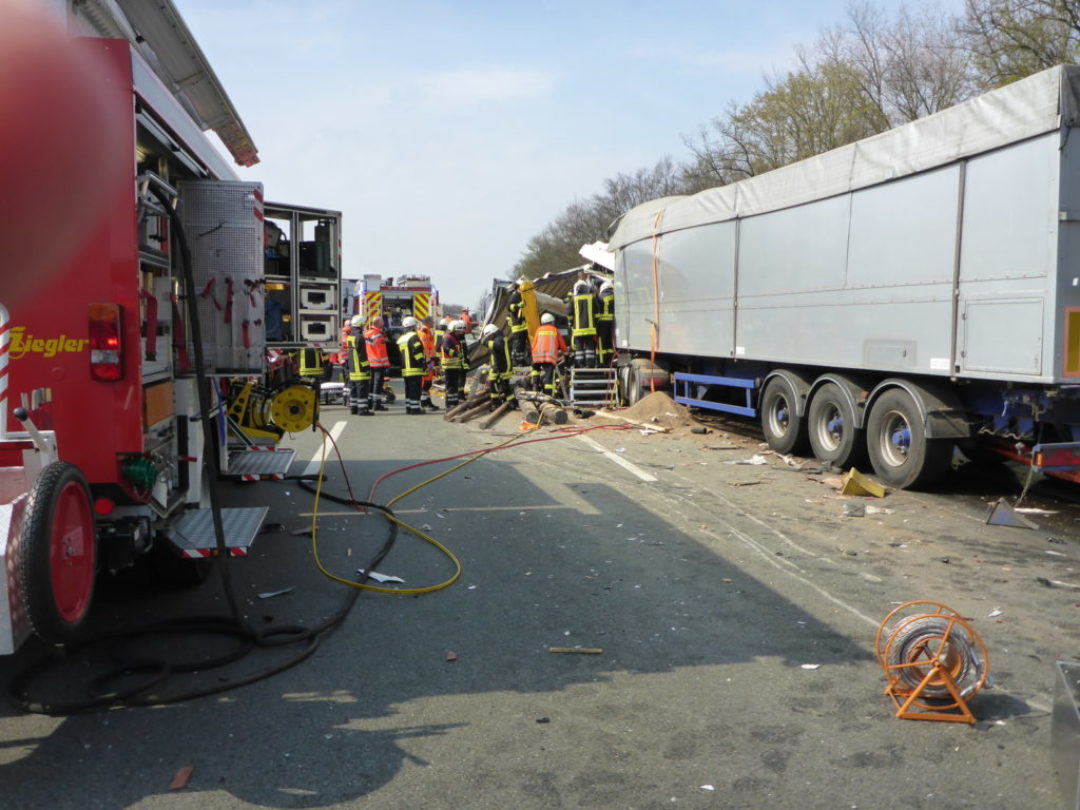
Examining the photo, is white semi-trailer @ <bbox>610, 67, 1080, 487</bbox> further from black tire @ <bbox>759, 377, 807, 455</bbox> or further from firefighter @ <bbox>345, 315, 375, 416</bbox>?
firefighter @ <bbox>345, 315, 375, 416</bbox>

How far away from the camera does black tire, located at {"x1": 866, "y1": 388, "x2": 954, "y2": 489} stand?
860 cm

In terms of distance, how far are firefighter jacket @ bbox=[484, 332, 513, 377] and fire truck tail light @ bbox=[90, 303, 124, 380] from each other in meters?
12.8

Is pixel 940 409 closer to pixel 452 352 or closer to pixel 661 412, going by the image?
pixel 661 412

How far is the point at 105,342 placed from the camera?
4.06 m

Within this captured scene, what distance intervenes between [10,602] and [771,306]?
971 cm

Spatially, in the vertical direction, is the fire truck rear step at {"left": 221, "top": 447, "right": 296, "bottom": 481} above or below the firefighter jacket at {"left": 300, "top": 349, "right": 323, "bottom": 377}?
below

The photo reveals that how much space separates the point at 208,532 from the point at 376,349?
12.8 m

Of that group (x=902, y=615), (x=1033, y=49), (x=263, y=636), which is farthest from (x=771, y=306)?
(x=1033, y=49)

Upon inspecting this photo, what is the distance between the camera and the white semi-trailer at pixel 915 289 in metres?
7.14

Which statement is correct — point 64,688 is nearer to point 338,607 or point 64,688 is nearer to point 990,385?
point 338,607

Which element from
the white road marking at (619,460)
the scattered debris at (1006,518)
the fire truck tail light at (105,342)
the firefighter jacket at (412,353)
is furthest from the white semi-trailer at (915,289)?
the fire truck tail light at (105,342)

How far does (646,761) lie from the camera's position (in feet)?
11.6

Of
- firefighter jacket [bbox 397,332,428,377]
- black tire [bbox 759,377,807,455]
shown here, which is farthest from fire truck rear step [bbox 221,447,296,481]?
firefighter jacket [bbox 397,332,428,377]

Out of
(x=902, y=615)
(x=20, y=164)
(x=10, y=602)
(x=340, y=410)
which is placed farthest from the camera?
(x=340, y=410)
